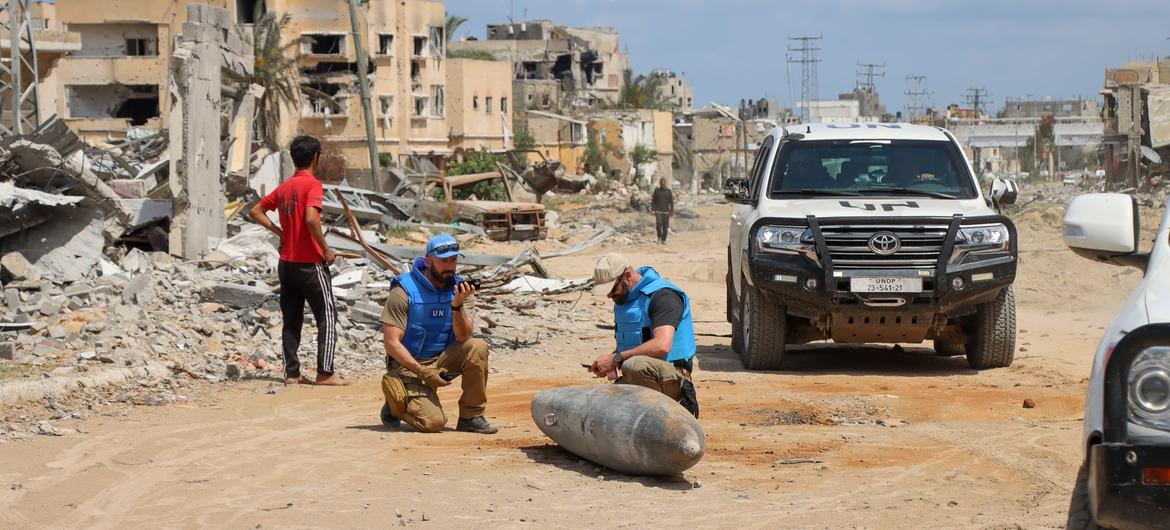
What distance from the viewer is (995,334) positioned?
1231cm

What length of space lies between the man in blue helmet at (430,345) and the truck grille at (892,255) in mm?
4010

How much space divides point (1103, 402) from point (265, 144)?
21.5 meters

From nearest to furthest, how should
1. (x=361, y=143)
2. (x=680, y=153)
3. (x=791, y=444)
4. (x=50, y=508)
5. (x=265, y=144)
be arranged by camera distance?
(x=50, y=508) → (x=791, y=444) → (x=265, y=144) → (x=361, y=143) → (x=680, y=153)

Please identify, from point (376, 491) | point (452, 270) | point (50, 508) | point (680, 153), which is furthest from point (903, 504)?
point (680, 153)

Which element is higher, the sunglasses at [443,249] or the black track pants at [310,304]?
the sunglasses at [443,249]

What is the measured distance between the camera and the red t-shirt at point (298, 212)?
10.8 metres

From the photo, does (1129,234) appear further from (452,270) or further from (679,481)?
(452,270)

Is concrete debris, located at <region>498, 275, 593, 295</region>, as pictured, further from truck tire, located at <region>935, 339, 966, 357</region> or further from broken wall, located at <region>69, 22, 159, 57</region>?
broken wall, located at <region>69, 22, 159, 57</region>

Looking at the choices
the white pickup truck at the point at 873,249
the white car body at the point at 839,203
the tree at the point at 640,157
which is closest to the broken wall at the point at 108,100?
the tree at the point at 640,157

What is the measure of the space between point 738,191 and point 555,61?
91527 mm

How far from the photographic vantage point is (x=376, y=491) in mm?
6887

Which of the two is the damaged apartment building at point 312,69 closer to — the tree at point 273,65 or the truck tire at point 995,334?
the tree at point 273,65

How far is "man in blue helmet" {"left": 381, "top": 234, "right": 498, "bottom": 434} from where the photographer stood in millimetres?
8531

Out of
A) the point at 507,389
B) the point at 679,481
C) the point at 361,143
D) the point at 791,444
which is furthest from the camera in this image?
the point at 361,143
